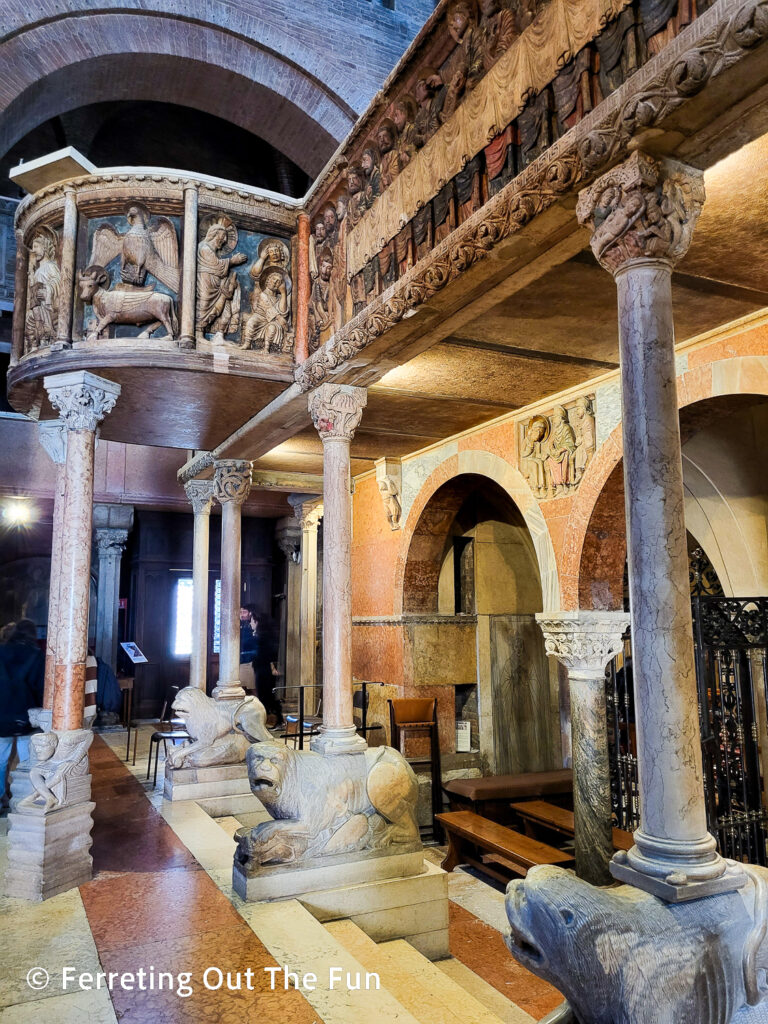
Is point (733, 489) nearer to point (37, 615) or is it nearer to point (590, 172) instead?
point (590, 172)

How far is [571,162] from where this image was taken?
2.85 metres

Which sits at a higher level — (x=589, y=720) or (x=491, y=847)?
(x=589, y=720)

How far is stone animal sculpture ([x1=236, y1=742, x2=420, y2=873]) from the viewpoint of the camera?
443 centimetres

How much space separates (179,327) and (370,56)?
6959 millimetres

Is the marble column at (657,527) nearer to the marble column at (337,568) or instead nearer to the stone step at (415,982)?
the stone step at (415,982)

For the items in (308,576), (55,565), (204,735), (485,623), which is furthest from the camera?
(308,576)

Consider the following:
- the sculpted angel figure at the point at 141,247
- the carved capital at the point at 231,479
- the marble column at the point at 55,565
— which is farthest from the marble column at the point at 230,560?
the sculpted angel figure at the point at 141,247

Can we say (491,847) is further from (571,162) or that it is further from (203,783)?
(571,162)

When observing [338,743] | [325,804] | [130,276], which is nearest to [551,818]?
[338,743]

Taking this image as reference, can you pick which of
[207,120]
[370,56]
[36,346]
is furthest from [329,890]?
[207,120]

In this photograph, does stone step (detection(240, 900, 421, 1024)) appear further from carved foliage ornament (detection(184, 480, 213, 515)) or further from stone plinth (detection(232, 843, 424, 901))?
carved foliage ornament (detection(184, 480, 213, 515))

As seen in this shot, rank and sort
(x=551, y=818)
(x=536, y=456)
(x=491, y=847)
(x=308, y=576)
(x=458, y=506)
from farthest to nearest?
(x=308, y=576) → (x=458, y=506) → (x=551, y=818) → (x=536, y=456) → (x=491, y=847)

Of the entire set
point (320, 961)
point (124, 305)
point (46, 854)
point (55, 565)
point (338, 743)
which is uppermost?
point (124, 305)

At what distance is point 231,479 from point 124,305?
9.59ft
